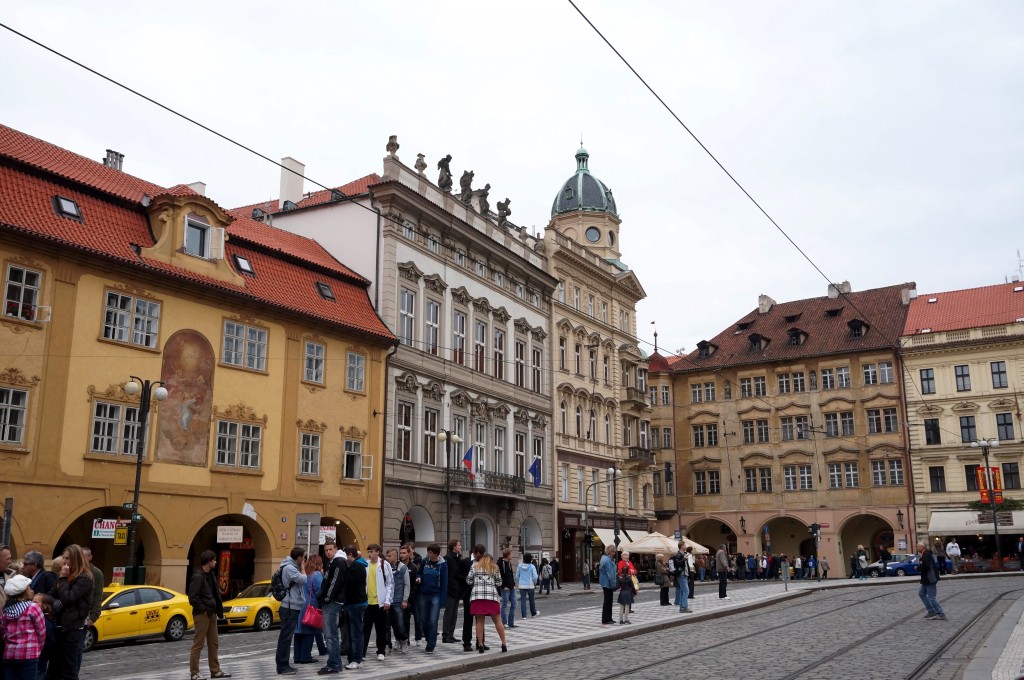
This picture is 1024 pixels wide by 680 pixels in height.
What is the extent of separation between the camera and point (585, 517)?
157 ft

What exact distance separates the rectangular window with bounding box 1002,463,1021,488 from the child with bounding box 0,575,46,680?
58.5 metres

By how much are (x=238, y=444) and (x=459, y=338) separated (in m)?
13.7

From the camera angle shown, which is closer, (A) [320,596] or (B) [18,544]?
(A) [320,596]

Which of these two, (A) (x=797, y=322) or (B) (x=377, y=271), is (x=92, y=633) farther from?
(A) (x=797, y=322)

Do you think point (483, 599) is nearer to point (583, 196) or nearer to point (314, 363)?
point (314, 363)

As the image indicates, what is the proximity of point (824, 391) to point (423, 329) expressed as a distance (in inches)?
1314

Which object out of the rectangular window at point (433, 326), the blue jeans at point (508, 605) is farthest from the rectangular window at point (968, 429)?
the blue jeans at point (508, 605)

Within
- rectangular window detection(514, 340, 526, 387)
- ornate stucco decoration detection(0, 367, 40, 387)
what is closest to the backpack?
ornate stucco decoration detection(0, 367, 40, 387)

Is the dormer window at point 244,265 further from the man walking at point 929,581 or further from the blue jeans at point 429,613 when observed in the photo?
the man walking at point 929,581

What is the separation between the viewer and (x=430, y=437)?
1563 inches

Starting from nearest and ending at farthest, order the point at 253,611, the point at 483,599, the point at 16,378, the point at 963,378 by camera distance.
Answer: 1. the point at 483,599
2. the point at 253,611
3. the point at 16,378
4. the point at 963,378

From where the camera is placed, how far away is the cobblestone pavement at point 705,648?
13.9m

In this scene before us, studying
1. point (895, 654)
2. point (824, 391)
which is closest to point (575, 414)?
point (824, 391)

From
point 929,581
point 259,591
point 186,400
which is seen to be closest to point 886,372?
point 929,581
